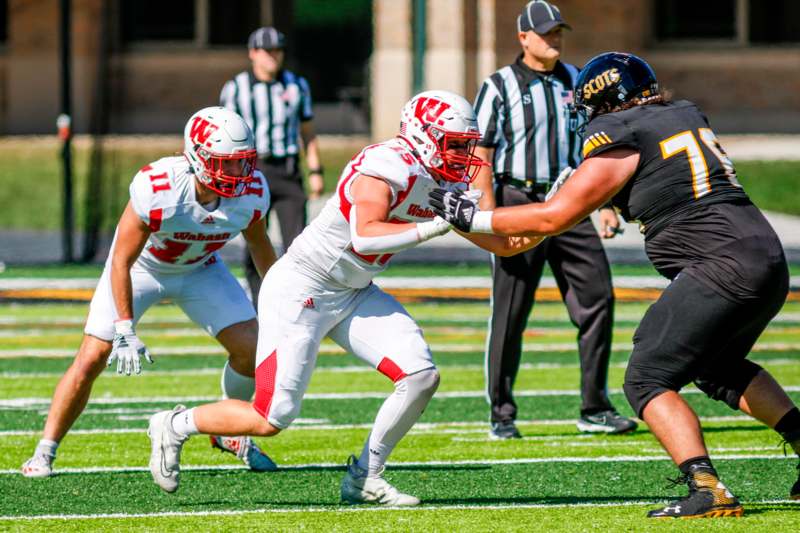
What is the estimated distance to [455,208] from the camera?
5.19m

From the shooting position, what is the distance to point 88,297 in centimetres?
1255

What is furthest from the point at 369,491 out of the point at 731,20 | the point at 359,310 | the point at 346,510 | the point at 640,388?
the point at 731,20

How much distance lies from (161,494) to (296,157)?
457cm

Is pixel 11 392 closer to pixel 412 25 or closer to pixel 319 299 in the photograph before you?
pixel 319 299

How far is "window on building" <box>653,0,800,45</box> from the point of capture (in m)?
24.2

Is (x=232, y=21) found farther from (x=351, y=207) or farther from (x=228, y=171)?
(x=351, y=207)

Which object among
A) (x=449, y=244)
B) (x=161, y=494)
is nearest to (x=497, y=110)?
(x=161, y=494)

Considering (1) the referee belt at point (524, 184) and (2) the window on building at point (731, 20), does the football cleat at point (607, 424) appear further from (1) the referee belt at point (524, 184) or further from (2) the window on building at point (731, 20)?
(2) the window on building at point (731, 20)

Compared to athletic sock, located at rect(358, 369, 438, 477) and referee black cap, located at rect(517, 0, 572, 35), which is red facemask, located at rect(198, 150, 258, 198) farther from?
referee black cap, located at rect(517, 0, 572, 35)

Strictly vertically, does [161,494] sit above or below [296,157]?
below

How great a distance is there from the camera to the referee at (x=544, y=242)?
7.33m

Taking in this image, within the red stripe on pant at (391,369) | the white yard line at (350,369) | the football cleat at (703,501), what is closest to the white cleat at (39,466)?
the red stripe on pant at (391,369)

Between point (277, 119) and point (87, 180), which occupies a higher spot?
point (277, 119)

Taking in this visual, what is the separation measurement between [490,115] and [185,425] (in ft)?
7.80
